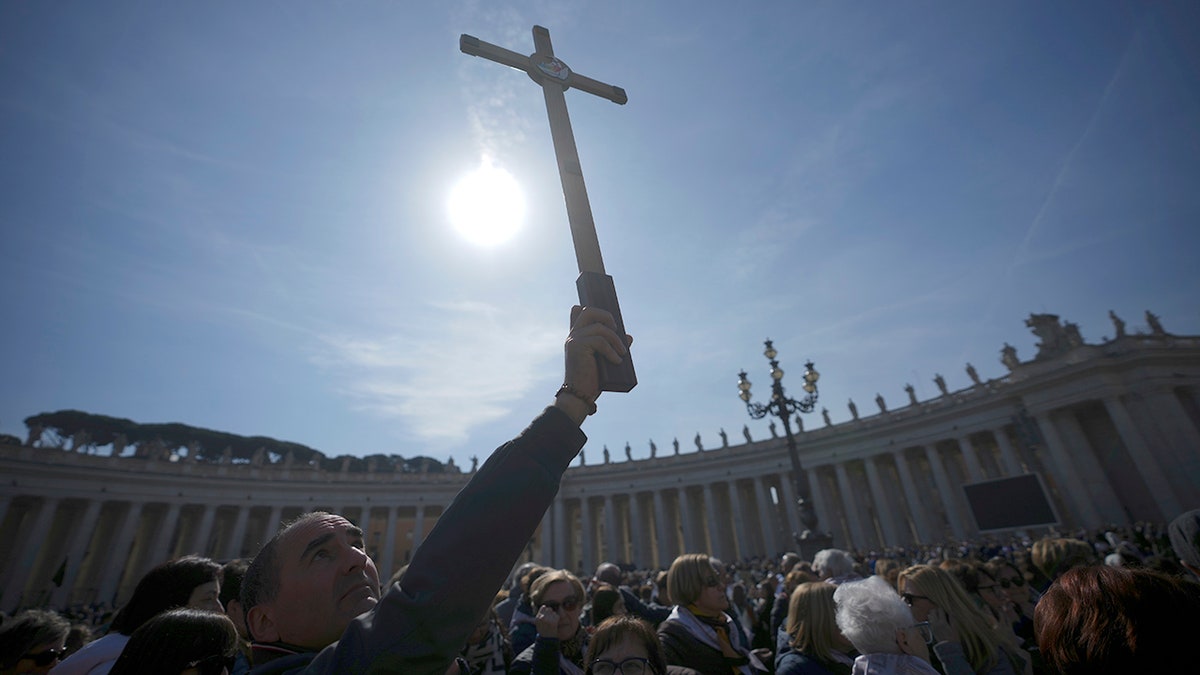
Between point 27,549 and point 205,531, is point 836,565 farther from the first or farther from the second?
point 27,549

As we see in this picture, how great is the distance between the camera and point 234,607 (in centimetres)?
410

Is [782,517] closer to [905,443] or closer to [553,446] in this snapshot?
[905,443]

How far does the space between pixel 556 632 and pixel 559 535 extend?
2102 inches

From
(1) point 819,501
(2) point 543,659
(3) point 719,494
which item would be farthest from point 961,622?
(3) point 719,494

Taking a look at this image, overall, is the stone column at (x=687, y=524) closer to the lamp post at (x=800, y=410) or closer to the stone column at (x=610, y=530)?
the stone column at (x=610, y=530)

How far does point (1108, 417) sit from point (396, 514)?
208 ft

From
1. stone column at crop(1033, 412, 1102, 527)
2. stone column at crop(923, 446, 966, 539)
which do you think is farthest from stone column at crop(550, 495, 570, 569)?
stone column at crop(1033, 412, 1102, 527)

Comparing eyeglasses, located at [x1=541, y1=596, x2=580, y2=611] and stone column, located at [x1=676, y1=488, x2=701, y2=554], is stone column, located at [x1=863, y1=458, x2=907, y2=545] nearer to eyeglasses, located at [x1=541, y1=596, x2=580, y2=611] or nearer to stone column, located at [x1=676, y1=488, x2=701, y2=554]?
stone column, located at [x1=676, y1=488, x2=701, y2=554]

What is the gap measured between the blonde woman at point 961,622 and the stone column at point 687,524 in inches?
1906

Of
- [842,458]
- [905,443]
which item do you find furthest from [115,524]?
[905,443]

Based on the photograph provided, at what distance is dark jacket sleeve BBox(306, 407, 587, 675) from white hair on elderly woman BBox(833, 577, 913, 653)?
3.39m

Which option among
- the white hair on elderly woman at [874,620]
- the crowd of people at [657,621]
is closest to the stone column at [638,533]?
the crowd of people at [657,621]

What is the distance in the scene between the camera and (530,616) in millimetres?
6023

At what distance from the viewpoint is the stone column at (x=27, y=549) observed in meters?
38.2
